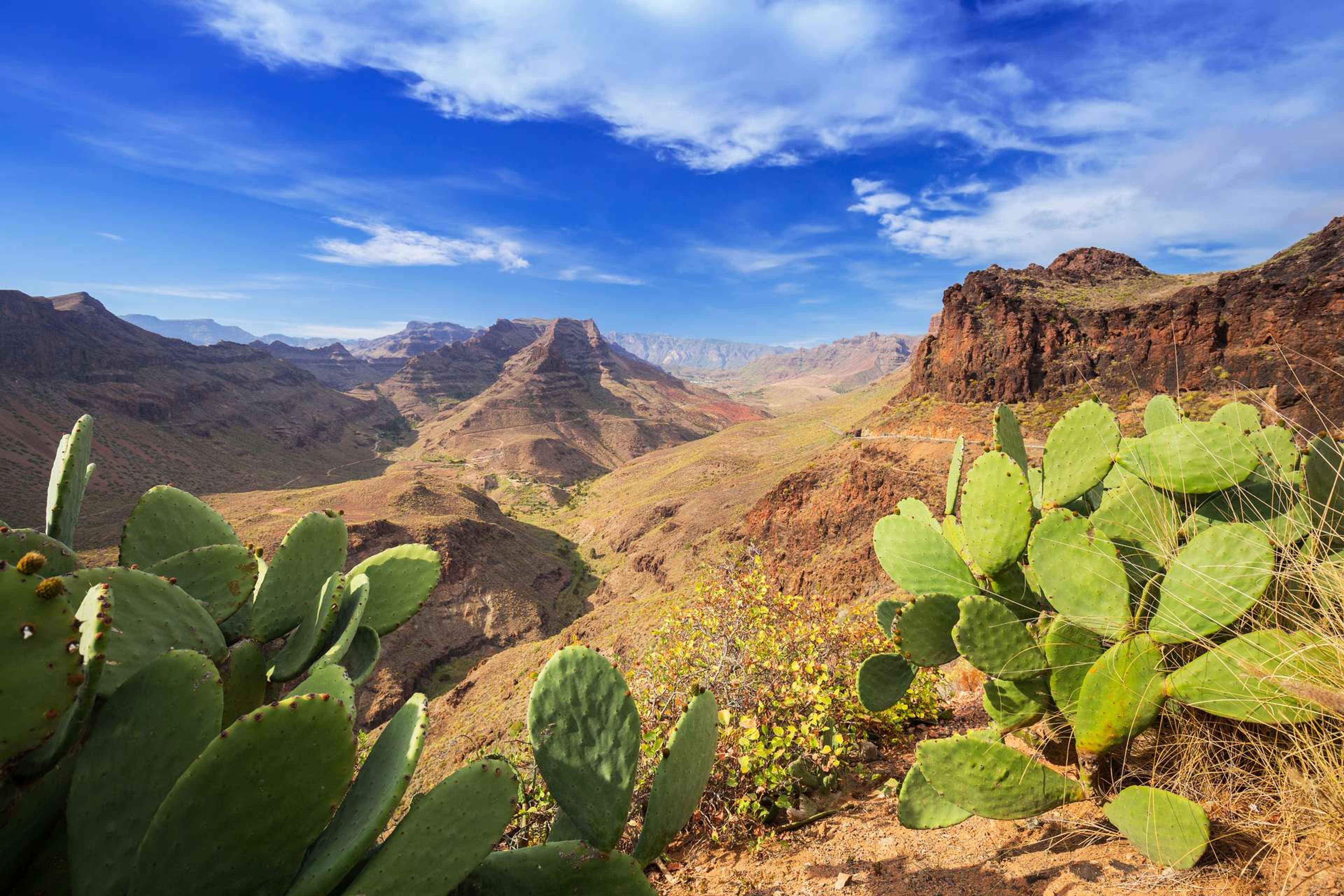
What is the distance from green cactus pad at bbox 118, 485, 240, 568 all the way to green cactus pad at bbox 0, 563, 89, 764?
1.64 meters

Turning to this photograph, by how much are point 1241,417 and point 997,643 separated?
2.20 meters

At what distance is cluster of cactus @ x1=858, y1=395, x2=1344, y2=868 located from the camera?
87.8 inches

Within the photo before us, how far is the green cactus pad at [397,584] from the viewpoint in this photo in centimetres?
316

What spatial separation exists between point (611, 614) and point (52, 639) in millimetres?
19538

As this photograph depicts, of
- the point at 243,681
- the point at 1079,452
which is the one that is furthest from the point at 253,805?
the point at 1079,452

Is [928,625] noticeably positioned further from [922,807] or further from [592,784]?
Answer: [592,784]

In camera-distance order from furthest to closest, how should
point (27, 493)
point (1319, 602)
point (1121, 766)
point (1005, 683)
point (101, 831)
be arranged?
1. point (27, 493)
2. point (1005, 683)
3. point (1121, 766)
4. point (1319, 602)
5. point (101, 831)

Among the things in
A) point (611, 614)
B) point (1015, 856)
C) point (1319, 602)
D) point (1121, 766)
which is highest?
point (1319, 602)

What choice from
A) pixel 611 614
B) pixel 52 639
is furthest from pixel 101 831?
pixel 611 614

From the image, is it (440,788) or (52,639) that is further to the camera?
(440,788)

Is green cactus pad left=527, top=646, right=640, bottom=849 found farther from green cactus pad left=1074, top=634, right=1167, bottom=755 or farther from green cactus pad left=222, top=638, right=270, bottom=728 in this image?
green cactus pad left=1074, top=634, right=1167, bottom=755

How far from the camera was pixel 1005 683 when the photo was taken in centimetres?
308

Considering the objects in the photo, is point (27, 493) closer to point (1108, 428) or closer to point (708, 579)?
point (708, 579)

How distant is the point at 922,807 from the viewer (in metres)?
3.14
